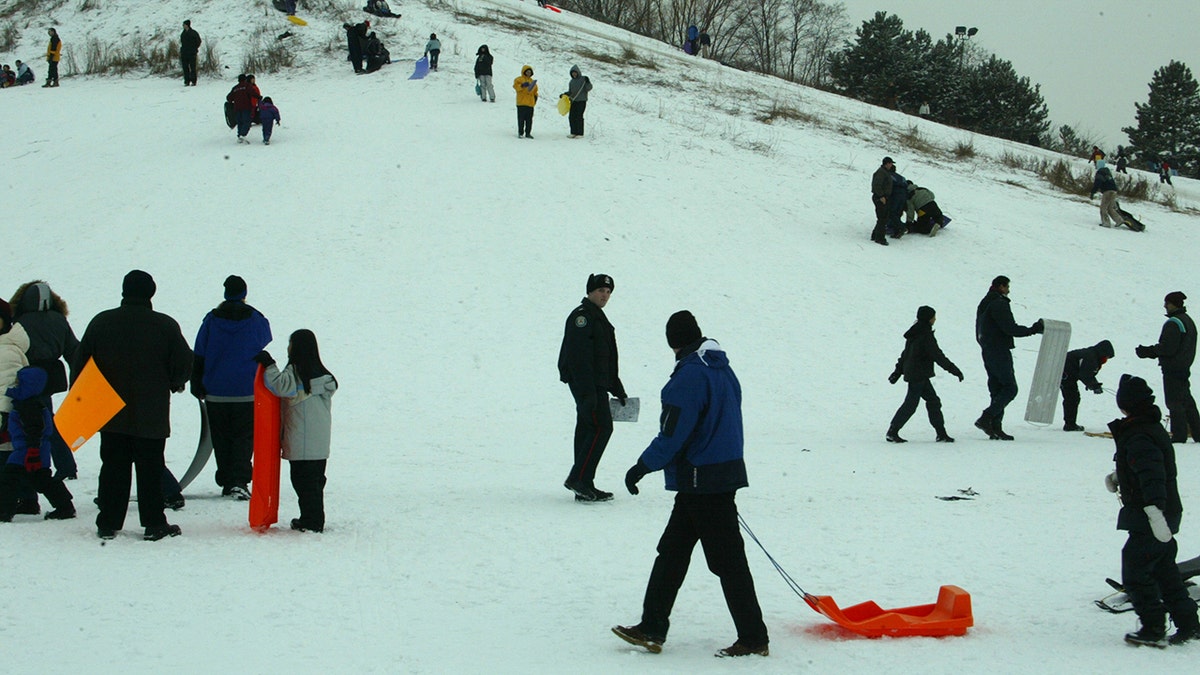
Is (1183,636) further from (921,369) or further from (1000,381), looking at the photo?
(1000,381)

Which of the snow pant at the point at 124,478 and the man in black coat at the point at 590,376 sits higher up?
the man in black coat at the point at 590,376

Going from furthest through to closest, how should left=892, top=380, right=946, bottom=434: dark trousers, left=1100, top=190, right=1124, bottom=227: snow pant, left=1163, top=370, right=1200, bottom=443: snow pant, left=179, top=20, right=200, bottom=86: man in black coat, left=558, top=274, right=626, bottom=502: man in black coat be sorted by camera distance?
left=179, top=20, right=200, bottom=86: man in black coat, left=1100, top=190, right=1124, bottom=227: snow pant, left=892, top=380, right=946, bottom=434: dark trousers, left=1163, top=370, right=1200, bottom=443: snow pant, left=558, top=274, right=626, bottom=502: man in black coat

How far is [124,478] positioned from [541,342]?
8.00m

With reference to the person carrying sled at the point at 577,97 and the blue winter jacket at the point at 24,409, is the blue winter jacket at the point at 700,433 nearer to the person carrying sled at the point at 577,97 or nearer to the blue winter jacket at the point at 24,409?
the blue winter jacket at the point at 24,409

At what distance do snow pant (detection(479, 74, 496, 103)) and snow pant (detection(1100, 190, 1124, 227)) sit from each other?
14.5m

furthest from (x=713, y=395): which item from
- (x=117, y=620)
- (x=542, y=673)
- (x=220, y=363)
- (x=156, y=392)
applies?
(x=220, y=363)

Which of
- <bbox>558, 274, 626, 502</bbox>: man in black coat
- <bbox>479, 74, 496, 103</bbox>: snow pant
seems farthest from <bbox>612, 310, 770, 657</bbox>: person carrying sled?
<bbox>479, 74, 496, 103</bbox>: snow pant

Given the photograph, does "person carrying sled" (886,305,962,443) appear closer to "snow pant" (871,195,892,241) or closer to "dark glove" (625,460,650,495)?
"dark glove" (625,460,650,495)

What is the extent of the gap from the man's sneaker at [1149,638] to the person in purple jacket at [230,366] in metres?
5.99

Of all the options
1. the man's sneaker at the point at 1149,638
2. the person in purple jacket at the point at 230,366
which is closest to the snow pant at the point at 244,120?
the person in purple jacket at the point at 230,366

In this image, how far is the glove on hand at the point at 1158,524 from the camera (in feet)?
16.5

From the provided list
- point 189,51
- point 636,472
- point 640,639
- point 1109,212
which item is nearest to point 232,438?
point 636,472

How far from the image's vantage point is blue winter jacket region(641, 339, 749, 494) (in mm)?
4820

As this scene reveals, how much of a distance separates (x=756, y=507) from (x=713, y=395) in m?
3.60
